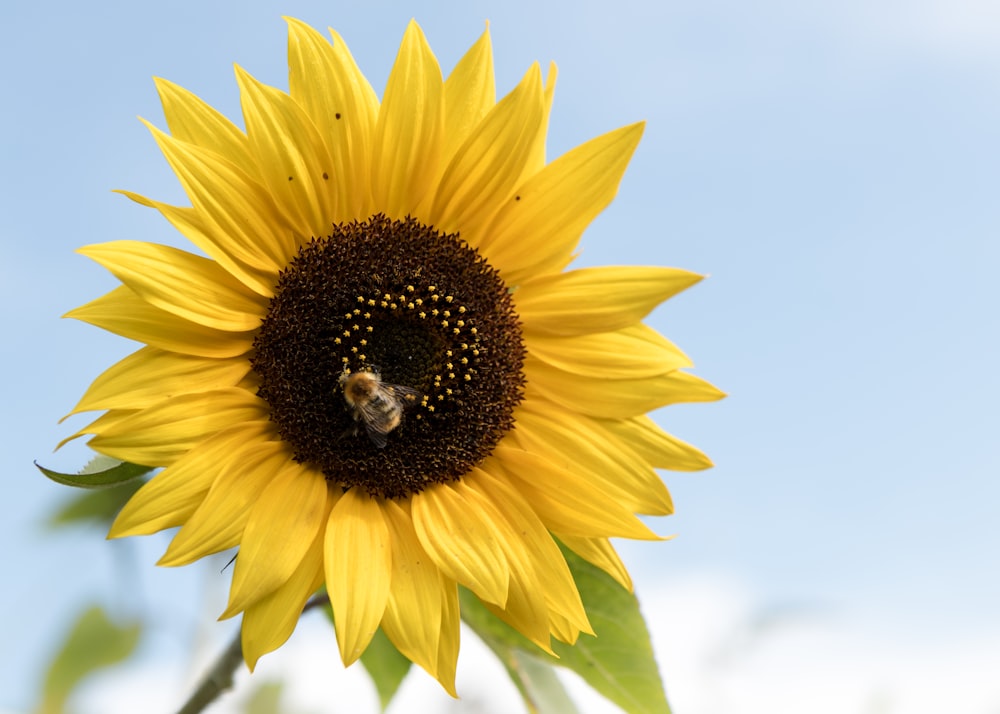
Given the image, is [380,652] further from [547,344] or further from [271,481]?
[547,344]

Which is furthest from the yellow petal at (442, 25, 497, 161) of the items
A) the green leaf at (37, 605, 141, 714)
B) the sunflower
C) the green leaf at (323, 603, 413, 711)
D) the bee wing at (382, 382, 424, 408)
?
the green leaf at (37, 605, 141, 714)

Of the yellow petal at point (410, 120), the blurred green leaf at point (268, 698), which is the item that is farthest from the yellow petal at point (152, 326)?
the blurred green leaf at point (268, 698)

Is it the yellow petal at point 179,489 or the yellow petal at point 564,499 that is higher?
the yellow petal at point 564,499

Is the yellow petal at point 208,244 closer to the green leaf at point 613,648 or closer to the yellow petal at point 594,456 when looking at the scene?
the yellow petal at point 594,456

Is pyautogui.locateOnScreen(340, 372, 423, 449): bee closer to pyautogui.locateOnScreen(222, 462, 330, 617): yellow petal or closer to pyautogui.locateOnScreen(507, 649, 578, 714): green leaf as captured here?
pyautogui.locateOnScreen(222, 462, 330, 617): yellow petal

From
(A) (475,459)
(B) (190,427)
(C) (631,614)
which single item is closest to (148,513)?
(B) (190,427)

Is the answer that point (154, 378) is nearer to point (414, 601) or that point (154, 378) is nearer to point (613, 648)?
point (414, 601)
